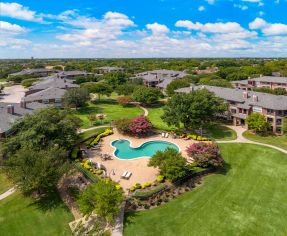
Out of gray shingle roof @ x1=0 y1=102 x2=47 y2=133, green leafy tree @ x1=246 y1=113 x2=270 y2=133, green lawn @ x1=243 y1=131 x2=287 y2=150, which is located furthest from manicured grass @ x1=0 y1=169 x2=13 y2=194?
green leafy tree @ x1=246 y1=113 x2=270 y2=133

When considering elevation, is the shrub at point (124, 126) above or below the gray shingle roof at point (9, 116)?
below

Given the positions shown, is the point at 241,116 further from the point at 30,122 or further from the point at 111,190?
the point at 30,122

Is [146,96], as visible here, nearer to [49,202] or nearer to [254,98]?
[254,98]

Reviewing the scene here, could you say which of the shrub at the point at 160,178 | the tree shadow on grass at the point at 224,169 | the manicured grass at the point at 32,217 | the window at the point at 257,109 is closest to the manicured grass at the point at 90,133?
the manicured grass at the point at 32,217

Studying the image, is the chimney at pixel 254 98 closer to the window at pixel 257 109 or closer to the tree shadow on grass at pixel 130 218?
the window at pixel 257 109

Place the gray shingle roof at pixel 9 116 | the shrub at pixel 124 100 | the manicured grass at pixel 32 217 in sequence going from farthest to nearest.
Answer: the shrub at pixel 124 100, the gray shingle roof at pixel 9 116, the manicured grass at pixel 32 217

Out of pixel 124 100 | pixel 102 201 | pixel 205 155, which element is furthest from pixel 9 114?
pixel 205 155
